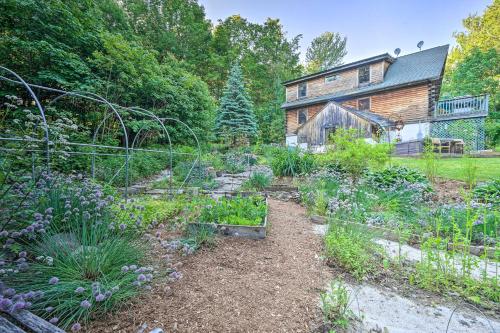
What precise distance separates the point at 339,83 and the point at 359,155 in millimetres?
14405

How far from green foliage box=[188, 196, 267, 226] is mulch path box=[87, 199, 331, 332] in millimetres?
325

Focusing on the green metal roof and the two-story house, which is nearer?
the two-story house

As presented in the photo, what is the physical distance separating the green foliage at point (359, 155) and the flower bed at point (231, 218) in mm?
2901

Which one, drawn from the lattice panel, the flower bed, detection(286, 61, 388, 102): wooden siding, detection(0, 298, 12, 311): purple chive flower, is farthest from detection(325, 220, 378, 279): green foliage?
detection(286, 61, 388, 102): wooden siding

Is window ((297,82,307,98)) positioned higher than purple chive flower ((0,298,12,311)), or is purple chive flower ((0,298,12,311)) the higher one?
window ((297,82,307,98))

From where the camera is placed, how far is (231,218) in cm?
303

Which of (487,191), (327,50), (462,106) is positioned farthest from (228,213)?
(327,50)

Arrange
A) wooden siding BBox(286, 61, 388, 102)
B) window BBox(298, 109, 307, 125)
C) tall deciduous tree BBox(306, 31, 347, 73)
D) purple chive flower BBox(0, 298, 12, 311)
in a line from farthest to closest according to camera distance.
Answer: tall deciduous tree BBox(306, 31, 347, 73) → window BBox(298, 109, 307, 125) → wooden siding BBox(286, 61, 388, 102) → purple chive flower BBox(0, 298, 12, 311)

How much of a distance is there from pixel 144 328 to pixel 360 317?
1475 mm

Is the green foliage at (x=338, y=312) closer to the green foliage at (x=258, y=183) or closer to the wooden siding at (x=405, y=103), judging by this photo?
the green foliage at (x=258, y=183)

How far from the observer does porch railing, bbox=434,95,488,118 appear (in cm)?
1179

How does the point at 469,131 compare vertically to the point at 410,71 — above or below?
below

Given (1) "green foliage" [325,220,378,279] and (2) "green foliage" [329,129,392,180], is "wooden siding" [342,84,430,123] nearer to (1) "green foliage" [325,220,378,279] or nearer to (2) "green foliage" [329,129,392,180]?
(2) "green foliage" [329,129,392,180]

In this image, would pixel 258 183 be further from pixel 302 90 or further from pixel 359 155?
pixel 302 90
